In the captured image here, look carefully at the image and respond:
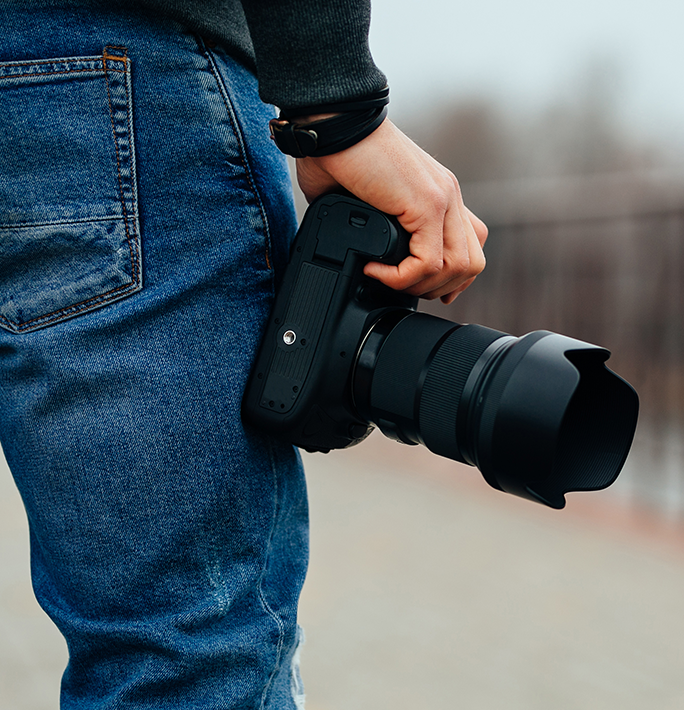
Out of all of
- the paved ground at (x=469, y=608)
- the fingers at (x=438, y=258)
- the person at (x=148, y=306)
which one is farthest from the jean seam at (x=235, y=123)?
the paved ground at (x=469, y=608)

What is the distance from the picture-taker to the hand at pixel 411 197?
2.28 feet

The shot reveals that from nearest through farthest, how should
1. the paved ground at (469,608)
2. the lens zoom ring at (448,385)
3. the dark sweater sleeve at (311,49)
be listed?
the dark sweater sleeve at (311,49) < the lens zoom ring at (448,385) < the paved ground at (469,608)

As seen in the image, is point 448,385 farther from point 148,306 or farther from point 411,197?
point 148,306

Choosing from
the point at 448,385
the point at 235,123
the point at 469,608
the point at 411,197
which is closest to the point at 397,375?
the point at 448,385

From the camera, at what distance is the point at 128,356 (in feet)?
2.19

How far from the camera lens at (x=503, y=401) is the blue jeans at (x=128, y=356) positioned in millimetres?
175

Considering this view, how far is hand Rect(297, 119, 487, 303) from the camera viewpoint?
27.4 inches

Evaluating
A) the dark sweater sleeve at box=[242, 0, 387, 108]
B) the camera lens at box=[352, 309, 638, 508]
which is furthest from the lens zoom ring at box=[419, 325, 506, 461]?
the dark sweater sleeve at box=[242, 0, 387, 108]

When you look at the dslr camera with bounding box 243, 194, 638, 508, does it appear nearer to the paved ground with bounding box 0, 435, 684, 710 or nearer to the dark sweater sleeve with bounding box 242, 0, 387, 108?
the dark sweater sleeve with bounding box 242, 0, 387, 108

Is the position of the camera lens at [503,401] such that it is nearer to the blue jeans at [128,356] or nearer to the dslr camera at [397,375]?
the dslr camera at [397,375]

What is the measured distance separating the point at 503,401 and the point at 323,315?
0.66 feet

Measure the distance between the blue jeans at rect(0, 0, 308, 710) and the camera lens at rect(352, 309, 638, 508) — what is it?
175mm

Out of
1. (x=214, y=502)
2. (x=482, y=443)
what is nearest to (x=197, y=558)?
(x=214, y=502)

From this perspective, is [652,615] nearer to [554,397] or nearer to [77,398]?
[554,397]
